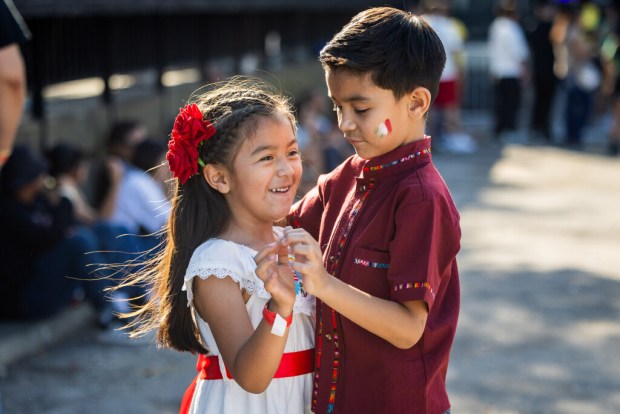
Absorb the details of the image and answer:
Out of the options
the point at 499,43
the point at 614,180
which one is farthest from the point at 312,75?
the point at 614,180

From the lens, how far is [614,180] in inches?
461

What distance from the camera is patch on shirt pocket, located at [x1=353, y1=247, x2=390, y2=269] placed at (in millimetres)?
2457

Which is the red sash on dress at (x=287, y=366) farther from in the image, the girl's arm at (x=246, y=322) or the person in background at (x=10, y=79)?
the person in background at (x=10, y=79)

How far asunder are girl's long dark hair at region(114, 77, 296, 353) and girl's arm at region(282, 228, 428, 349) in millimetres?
476

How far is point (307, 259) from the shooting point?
88.5 inches

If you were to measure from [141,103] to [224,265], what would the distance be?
23.6ft

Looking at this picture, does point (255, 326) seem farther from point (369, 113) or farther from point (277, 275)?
point (369, 113)

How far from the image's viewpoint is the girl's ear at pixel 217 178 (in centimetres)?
271

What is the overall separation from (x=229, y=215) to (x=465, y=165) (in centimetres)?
1044

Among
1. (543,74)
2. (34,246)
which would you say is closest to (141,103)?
(34,246)

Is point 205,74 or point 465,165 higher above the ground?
point 205,74

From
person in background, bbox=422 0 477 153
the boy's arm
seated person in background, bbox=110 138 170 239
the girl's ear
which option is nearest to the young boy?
the boy's arm

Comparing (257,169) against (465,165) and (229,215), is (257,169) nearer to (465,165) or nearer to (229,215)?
(229,215)

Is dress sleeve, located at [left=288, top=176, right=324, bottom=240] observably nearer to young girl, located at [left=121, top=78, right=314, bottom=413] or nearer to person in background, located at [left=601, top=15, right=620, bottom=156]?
young girl, located at [left=121, top=78, right=314, bottom=413]
